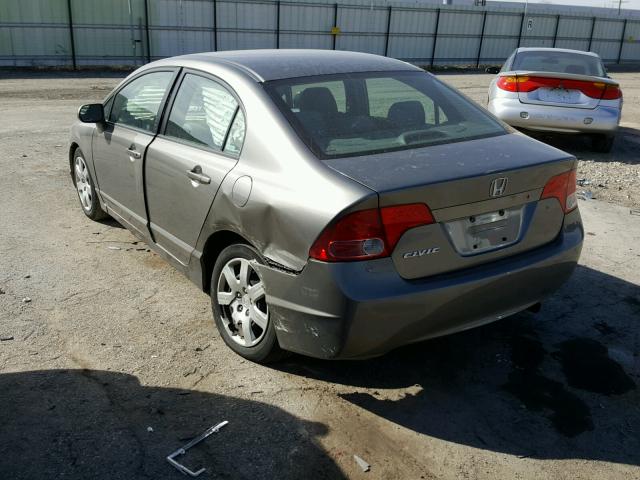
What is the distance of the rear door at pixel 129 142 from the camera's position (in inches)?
181

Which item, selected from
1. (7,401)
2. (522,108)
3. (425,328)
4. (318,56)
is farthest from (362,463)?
(522,108)

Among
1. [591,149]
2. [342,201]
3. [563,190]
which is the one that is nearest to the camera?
[342,201]

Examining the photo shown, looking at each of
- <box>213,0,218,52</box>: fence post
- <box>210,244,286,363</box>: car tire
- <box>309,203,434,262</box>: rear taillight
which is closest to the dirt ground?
<box>210,244,286,363</box>: car tire

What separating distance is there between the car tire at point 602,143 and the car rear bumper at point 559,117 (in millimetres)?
376

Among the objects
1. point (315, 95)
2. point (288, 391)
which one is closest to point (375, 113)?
point (315, 95)

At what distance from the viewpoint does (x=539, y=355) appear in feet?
12.8

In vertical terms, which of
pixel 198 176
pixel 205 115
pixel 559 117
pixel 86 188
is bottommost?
pixel 86 188

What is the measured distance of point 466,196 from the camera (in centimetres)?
315

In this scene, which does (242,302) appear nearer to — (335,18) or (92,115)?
(92,115)

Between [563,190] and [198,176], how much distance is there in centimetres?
204

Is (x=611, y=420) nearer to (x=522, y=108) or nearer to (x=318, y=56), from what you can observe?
(x=318, y=56)

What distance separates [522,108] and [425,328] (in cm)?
680

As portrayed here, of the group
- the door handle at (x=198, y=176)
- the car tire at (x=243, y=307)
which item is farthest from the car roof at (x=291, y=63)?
the car tire at (x=243, y=307)

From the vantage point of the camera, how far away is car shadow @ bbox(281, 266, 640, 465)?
3188 mm
